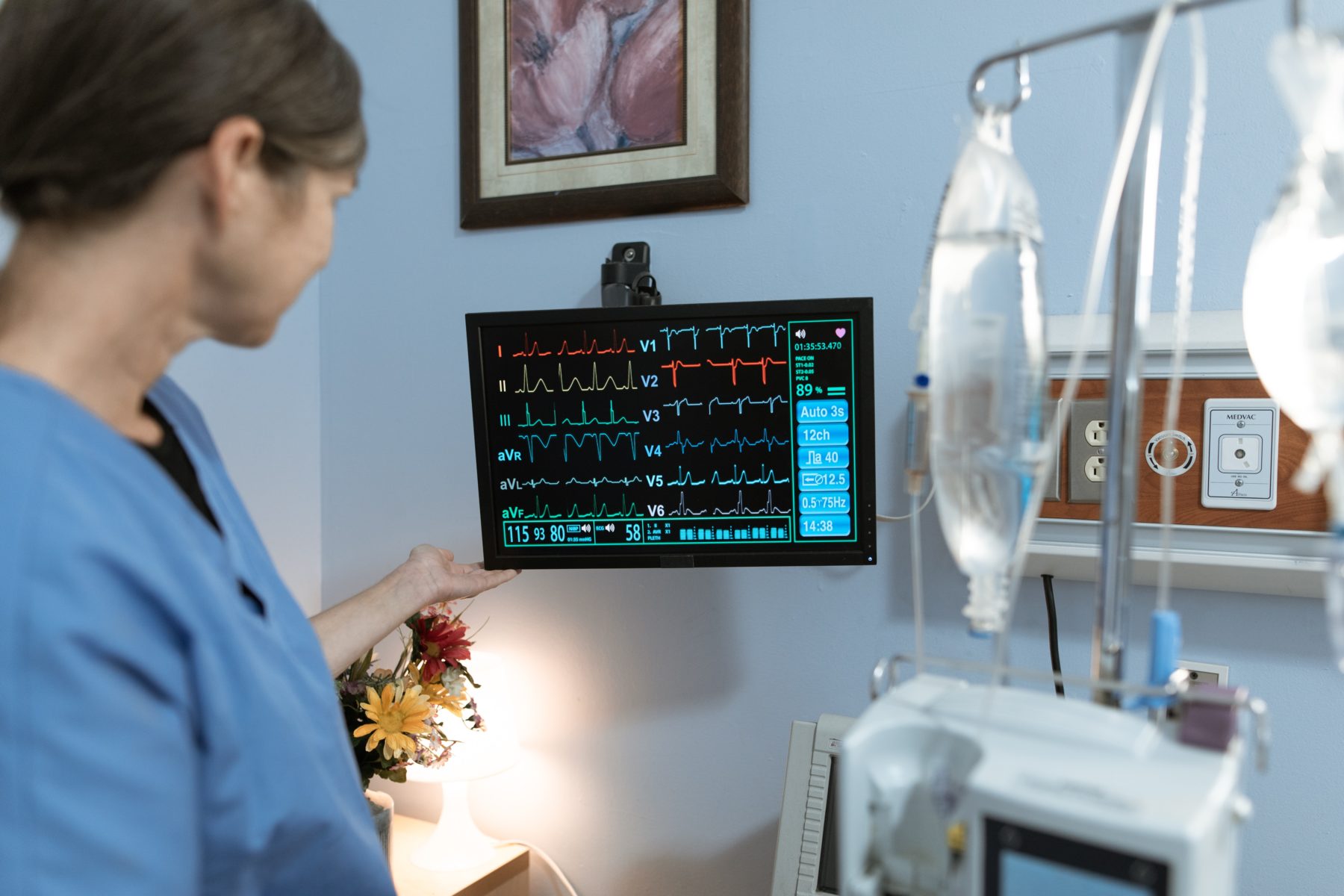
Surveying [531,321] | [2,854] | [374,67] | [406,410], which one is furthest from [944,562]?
[374,67]

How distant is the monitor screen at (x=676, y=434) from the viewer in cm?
120

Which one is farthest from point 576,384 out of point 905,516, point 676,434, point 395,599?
point 905,516

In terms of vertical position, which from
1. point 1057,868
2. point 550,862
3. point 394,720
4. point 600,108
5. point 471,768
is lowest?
point 550,862

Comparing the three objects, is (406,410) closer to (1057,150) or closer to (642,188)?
(642,188)

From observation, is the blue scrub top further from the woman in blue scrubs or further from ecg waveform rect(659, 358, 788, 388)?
ecg waveform rect(659, 358, 788, 388)

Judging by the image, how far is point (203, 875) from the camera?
76 cm

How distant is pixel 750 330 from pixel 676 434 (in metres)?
0.16

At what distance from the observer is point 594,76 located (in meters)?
1.52

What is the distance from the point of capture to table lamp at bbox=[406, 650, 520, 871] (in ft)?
4.84

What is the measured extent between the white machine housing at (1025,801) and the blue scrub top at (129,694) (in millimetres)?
459

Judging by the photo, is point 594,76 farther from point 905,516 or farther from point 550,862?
point 550,862

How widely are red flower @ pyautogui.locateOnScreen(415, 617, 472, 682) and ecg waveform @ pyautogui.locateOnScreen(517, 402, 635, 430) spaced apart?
343mm

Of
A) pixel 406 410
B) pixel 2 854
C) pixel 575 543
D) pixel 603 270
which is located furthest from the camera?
pixel 406 410

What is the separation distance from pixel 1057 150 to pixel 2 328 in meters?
1.15
